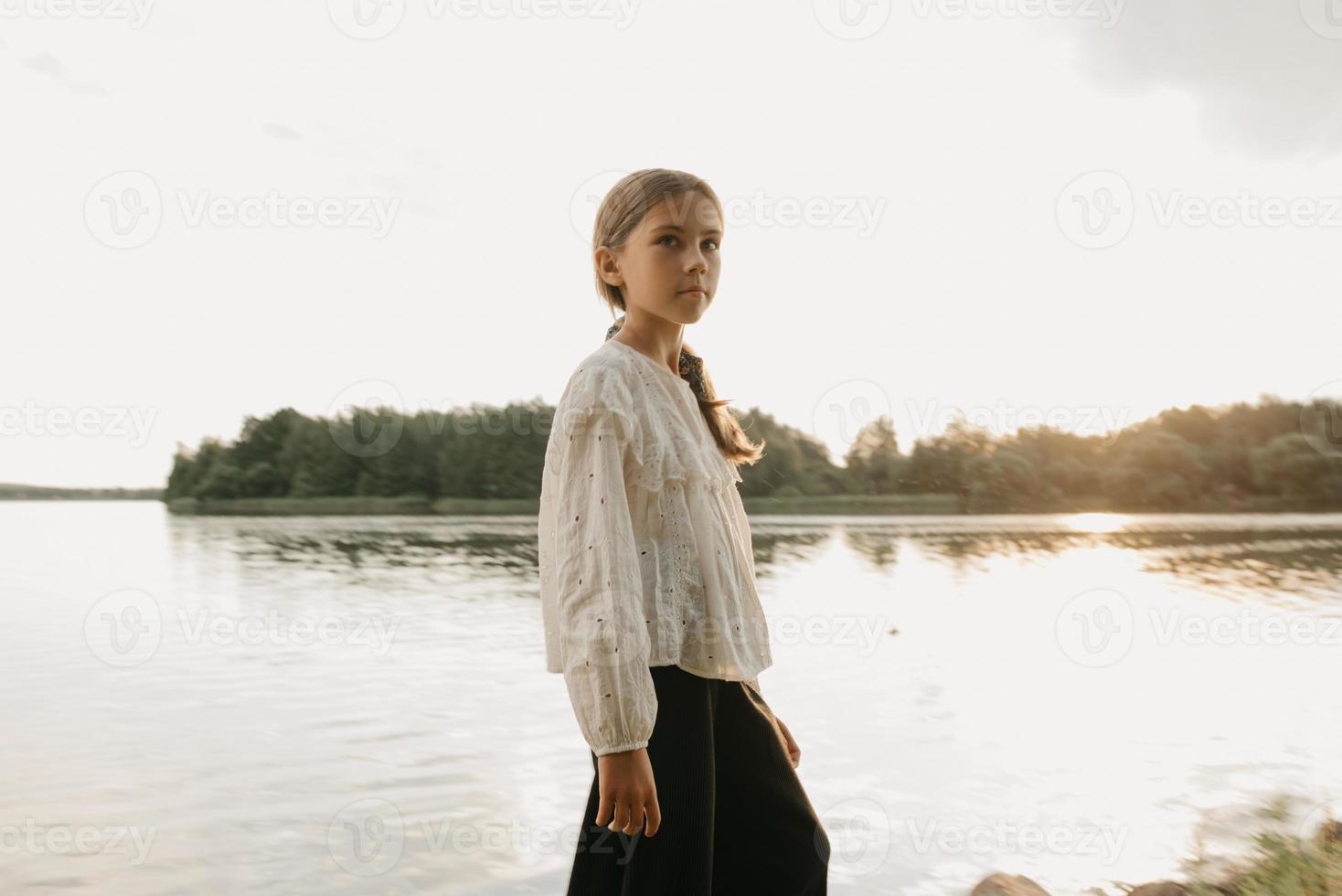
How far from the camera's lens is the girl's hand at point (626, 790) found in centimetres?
126

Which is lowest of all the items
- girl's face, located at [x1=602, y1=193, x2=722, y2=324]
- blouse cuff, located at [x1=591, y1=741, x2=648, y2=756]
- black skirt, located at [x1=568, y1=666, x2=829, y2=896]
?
black skirt, located at [x1=568, y1=666, x2=829, y2=896]

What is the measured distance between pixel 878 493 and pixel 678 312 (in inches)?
1300

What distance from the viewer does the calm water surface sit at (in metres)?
4.12

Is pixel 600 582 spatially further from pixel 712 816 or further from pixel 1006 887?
pixel 1006 887

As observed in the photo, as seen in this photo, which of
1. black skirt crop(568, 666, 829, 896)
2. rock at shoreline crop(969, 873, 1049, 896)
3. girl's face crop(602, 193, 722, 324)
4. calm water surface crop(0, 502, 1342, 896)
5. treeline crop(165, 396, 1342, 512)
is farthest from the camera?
treeline crop(165, 396, 1342, 512)

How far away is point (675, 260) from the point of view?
4.98 feet

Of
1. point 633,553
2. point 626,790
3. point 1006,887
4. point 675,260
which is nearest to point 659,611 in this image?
point 633,553

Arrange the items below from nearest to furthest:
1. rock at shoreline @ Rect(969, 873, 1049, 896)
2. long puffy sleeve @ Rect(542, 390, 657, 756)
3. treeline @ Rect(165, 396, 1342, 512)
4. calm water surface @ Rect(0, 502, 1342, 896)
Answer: long puffy sleeve @ Rect(542, 390, 657, 756) → rock at shoreline @ Rect(969, 873, 1049, 896) → calm water surface @ Rect(0, 502, 1342, 896) → treeline @ Rect(165, 396, 1342, 512)

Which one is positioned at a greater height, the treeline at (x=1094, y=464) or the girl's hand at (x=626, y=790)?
the treeline at (x=1094, y=464)

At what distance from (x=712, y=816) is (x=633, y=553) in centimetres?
40

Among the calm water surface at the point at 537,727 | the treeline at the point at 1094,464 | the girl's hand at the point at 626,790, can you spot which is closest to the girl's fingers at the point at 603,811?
the girl's hand at the point at 626,790

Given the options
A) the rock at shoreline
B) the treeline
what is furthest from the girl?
the treeline

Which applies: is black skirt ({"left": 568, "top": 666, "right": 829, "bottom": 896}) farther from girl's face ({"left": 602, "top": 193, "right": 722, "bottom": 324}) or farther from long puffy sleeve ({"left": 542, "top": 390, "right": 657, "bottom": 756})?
girl's face ({"left": 602, "top": 193, "right": 722, "bottom": 324})

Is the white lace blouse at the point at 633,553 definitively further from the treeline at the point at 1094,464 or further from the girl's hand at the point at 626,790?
the treeline at the point at 1094,464
